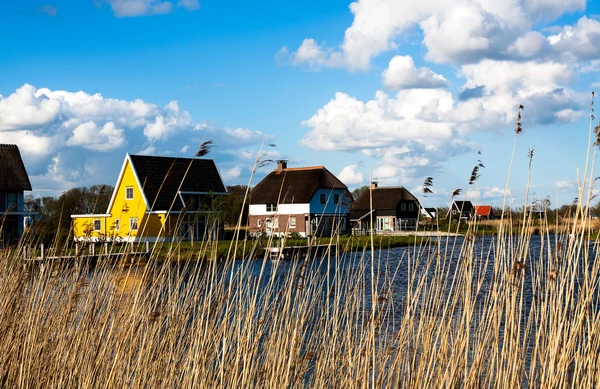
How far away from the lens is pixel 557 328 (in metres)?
3.08

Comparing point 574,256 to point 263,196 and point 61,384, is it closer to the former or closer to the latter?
point 61,384

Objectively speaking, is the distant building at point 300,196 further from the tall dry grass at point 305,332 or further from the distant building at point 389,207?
the tall dry grass at point 305,332

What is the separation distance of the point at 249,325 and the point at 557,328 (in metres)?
1.58

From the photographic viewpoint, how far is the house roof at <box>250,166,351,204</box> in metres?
43.8

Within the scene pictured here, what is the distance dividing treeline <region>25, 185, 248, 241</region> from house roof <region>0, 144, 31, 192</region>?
1.15 metres

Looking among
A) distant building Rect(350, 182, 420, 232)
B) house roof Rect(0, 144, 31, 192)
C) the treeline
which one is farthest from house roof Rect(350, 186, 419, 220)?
house roof Rect(0, 144, 31, 192)

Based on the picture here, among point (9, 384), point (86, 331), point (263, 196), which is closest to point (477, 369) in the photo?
point (86, 331)

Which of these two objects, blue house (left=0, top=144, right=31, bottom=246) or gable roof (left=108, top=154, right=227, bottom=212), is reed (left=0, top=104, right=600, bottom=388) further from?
blue house (left=0, top=144, right=31, bottom=246)

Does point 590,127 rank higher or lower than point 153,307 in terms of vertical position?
higher

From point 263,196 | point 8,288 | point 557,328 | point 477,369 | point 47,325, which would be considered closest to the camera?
point 557,328

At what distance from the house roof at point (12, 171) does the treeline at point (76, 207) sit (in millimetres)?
1152

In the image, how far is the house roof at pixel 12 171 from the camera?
3372 cm

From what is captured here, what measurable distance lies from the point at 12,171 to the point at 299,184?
61.6ft

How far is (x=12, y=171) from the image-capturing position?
3438 centimetres
